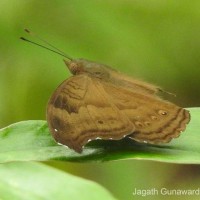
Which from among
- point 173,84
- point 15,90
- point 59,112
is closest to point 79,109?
point 59,112

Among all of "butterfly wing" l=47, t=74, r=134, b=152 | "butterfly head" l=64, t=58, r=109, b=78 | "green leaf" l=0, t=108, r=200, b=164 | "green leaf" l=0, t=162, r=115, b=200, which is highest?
"butterfly head" l=64, t=58, r=109, b=78

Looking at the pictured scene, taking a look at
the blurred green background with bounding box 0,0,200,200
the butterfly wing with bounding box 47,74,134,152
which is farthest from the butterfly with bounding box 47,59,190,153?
the blurred green background with bounding box 0,0,200,200

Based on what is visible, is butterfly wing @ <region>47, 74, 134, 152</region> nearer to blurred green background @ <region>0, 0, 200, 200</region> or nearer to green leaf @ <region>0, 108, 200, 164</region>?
green leaf @ <region>0, 108, 200, 164</region>

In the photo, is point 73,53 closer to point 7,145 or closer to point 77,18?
point 77,18

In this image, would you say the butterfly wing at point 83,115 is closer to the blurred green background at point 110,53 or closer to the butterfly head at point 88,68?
the butterfly head at point 88,68

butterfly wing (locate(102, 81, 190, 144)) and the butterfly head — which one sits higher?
the butterfly head

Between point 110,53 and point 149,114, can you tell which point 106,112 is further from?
point 110,53

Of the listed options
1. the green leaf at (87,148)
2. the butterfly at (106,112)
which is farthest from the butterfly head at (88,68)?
the green leaf at (87,148)
